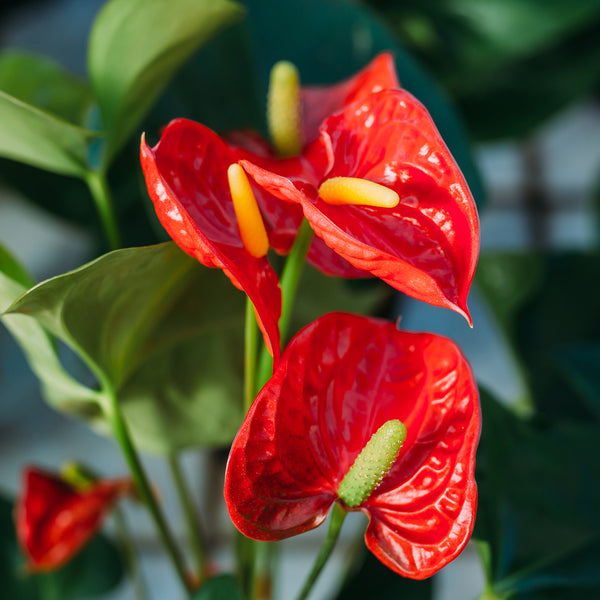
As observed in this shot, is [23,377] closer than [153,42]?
No

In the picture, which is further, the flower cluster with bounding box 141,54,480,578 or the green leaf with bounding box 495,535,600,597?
the green leaf with bounding box 495,535,600,597

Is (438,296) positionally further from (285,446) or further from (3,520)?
(3,520)

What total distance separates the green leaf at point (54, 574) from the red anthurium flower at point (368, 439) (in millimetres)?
361

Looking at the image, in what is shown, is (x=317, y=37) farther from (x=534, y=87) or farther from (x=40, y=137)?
(x=534, y=87)

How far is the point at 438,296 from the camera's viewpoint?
27 centimetres

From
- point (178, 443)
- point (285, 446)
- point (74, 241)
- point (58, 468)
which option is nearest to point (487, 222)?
point (74, 241)

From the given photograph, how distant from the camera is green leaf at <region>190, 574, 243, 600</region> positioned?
1.17 feet

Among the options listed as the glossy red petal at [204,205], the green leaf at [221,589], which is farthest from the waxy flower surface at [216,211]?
the green leaf at [221,589]

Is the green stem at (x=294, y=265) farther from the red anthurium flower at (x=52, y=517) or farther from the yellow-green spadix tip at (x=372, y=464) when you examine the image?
the red anthurium flower at (x=52, y=517)

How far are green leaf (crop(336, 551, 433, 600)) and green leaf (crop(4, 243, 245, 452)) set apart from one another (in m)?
0.14

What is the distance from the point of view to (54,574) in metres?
0.60

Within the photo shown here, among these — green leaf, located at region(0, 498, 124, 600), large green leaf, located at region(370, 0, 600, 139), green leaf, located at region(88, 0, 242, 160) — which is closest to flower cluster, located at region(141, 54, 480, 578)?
green leaf, located at region(88, 0, 242, 160)

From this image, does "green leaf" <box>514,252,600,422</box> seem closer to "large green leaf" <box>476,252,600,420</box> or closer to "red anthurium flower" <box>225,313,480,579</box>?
"large green leaf" <box>476,252,600,420</box>

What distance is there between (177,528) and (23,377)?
332 mm
